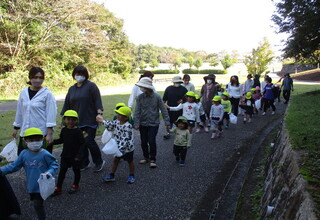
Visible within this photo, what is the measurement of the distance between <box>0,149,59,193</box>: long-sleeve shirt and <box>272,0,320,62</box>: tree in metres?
11.8

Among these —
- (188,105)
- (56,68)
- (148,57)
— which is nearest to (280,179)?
(188,105)


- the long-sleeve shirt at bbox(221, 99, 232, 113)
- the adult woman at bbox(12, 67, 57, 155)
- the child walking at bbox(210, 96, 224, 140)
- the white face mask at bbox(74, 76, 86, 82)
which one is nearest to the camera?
the adult woman at bbox(12, 67, 57, 155)

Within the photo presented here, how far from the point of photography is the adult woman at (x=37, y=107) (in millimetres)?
3824

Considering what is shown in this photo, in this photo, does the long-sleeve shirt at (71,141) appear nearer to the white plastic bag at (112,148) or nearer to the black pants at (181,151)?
the white plastic bag at (112,148)

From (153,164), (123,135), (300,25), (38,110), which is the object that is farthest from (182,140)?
(300,25)

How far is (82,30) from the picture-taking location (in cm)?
2772

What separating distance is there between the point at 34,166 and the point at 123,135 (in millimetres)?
1667

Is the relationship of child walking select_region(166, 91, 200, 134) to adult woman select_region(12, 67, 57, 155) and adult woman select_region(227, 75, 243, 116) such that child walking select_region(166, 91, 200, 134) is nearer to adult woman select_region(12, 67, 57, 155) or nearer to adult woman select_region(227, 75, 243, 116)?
adult woman select_region(227, 75, 243, 116)

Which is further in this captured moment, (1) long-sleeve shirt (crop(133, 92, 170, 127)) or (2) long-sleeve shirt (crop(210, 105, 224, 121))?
(2) long-sleeve shirt (crop(210, 105, 224, 121))

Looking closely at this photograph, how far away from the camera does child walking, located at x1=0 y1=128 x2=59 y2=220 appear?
3.21m

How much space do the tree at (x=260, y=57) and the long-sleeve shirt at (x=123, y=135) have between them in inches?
1296

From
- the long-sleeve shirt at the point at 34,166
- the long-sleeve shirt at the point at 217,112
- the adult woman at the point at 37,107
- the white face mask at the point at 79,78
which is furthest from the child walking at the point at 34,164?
the long-sleeve shirt at the point at 217,112

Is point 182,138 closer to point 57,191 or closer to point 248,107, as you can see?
point 57,191

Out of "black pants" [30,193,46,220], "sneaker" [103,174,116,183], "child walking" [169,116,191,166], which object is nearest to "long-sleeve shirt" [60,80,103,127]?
"sneaker" [103,174,116,183]
